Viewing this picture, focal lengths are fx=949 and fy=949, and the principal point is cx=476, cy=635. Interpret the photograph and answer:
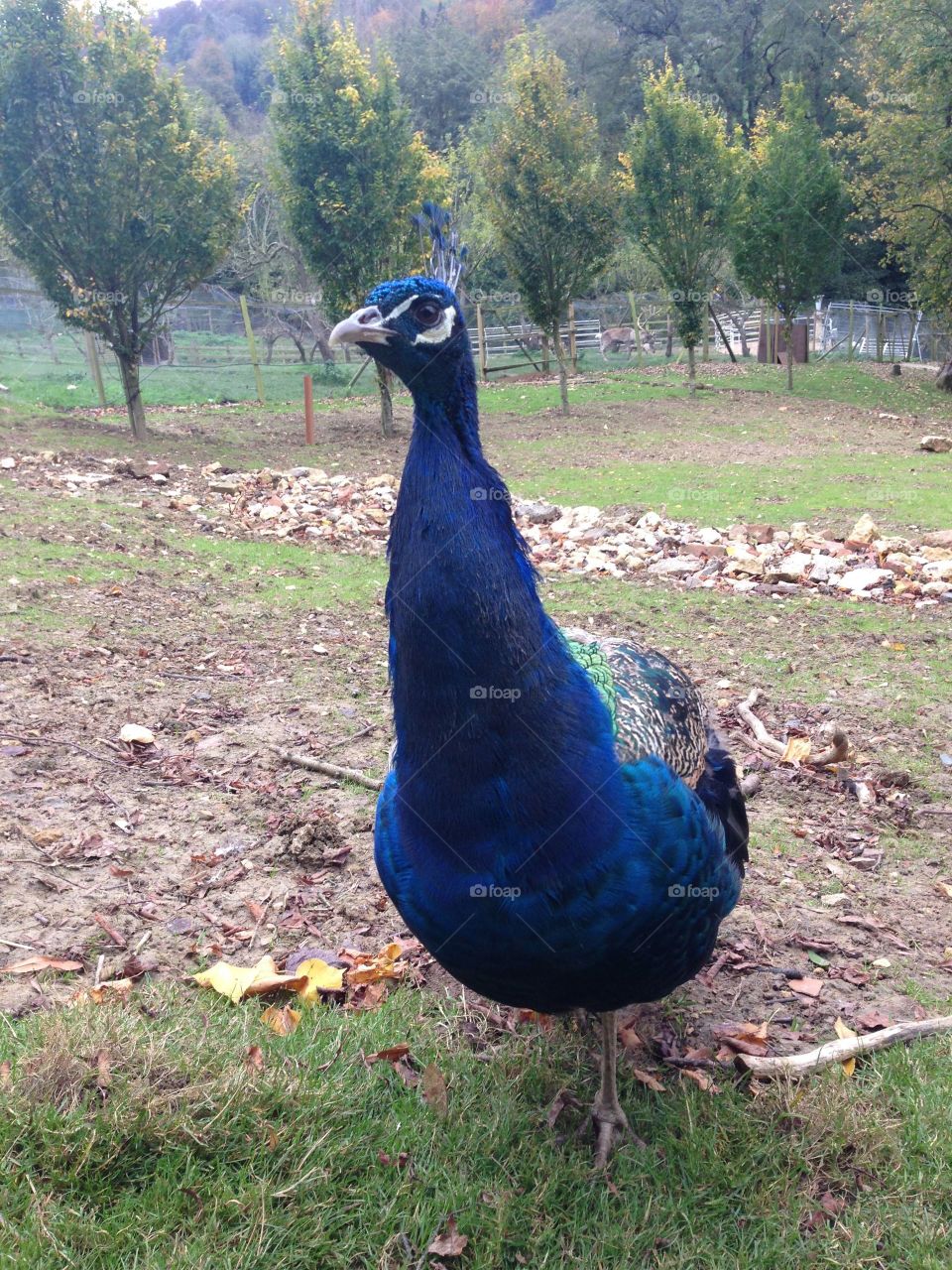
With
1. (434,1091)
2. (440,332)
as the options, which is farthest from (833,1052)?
(440,332)

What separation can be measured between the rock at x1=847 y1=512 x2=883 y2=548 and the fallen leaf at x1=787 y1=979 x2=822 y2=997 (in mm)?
6821

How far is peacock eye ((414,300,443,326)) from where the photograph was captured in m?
2.44

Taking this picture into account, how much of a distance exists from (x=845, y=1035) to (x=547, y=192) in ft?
64.1

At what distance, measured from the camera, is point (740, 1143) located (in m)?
2.83

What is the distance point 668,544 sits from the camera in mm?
10117

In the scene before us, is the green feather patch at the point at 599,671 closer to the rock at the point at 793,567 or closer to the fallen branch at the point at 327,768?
the fallen branch at the point at 327,768

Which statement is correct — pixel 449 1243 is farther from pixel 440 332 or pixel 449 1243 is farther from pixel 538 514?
pixel 538 514

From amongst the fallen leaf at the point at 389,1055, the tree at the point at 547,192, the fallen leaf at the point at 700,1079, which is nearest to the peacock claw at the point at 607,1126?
the fallen leaf at the point at 700,1079

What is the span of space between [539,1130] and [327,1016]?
0.80m

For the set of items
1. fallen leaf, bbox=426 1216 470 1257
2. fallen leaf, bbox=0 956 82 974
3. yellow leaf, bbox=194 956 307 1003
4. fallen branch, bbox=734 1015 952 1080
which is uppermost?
fallen leaf, bbox=0 956 82 974

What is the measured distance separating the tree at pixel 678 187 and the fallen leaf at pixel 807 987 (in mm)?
22503

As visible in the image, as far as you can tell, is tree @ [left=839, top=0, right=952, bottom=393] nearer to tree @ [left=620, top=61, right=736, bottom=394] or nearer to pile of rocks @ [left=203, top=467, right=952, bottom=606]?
tree @ [left=620, top=61, right=736, bottom=394]

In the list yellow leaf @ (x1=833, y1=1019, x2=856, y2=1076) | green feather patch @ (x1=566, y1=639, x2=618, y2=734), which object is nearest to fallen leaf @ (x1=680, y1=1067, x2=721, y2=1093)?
yellow leaf @ (x1=833, y1=1019, x2=856, y2=1076)

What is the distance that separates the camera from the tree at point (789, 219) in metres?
24.6
